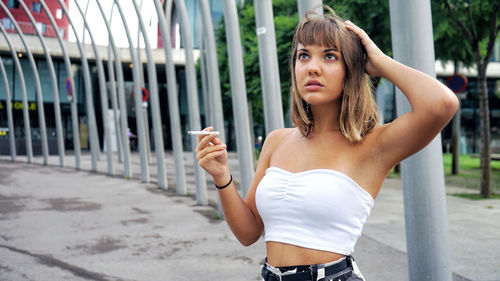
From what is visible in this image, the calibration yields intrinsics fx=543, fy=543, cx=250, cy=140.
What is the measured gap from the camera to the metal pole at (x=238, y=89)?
841cm

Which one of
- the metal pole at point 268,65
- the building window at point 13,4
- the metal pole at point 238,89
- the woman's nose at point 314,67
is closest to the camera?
the woman's nose at point 314,67

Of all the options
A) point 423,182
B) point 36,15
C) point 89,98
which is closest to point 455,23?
point 423,182

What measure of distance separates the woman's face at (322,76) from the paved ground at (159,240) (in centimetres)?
410

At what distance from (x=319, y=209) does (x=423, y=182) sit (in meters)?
1.96

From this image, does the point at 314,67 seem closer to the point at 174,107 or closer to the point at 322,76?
the point at 322,76

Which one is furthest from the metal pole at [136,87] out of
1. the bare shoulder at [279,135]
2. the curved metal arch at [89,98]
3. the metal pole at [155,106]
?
the bare shoulder at [279,135]

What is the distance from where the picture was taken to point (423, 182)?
3.44 meters

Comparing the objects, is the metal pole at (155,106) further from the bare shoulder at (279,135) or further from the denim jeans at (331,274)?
the denim jeans at (331,274)

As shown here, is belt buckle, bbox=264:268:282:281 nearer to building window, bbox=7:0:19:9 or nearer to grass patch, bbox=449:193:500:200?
grass patch, bbox=449:193:500:200

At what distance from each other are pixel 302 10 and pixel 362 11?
752 centimetres

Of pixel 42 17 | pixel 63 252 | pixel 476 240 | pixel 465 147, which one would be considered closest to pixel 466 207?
pixel 476 240

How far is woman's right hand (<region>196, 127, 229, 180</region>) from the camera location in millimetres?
1914

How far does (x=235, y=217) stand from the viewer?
1.99 meters

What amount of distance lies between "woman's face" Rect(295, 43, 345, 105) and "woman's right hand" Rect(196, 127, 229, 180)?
357mm
